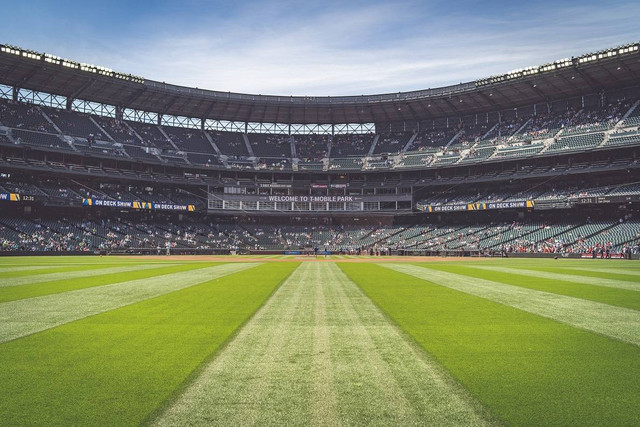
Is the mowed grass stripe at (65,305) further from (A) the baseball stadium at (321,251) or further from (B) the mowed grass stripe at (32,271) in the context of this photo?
(B) the mowed grass stripe at (32,271)

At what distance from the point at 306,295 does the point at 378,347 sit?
707 cm

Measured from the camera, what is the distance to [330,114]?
83.8m

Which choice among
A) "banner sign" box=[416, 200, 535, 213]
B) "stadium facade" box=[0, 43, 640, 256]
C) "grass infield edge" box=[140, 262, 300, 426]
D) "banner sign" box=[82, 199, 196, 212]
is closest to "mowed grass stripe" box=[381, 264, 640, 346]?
"grass infield edge" box=[140, 262, 300, 426]

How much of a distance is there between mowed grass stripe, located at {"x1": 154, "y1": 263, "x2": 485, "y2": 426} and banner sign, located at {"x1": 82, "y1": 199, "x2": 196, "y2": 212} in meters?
63.1

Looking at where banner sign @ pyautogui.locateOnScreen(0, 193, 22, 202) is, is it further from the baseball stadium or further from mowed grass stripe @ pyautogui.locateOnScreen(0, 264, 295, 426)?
mowed grass stripe @ pyautogui.locateOnScreen(0, 264, 295, 426)

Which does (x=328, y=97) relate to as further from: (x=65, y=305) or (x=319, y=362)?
(x=319, y=362)

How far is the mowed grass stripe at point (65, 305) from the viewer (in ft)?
28.6

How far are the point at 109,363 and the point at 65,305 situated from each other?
657cm

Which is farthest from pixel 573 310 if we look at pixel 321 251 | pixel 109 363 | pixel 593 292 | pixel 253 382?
pixel 321 251

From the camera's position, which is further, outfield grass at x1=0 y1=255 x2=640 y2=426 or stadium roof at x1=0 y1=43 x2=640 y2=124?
stadium roof at x1=0 y1=43 x2=640 y2=124

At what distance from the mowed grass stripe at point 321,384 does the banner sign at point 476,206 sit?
5941 cm

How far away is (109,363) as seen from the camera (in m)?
6.15

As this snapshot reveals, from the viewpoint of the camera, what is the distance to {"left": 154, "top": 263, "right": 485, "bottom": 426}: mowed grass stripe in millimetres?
4297

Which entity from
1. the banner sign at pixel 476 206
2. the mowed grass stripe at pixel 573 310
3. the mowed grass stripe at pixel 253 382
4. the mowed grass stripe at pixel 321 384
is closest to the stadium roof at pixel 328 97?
the banner sign at pixel 476 206
